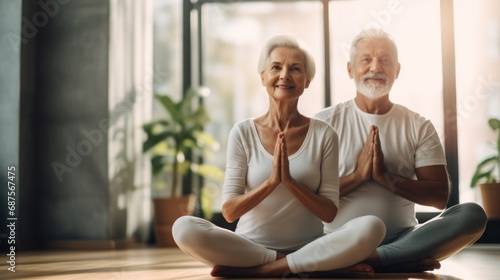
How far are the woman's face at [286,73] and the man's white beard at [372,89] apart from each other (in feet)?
1.51

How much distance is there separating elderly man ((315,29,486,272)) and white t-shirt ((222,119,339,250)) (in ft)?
1.04

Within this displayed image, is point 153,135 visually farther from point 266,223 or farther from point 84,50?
point 266,223

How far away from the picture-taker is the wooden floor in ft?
9.35

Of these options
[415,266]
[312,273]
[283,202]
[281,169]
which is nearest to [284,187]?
[283,202]

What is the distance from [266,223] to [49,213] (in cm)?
305

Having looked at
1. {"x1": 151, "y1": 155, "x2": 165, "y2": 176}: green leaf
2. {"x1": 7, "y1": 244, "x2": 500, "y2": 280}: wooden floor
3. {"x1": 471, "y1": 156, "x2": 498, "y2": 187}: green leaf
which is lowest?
{"x1": 7, "y1": 244, "x2": 500, "y2": 280}: wooden floor

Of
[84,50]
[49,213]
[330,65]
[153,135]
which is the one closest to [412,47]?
[330,65]

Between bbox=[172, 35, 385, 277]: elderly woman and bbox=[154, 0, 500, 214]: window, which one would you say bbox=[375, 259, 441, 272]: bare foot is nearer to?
bbox=[172, 35, 385, 277]: elderly woman

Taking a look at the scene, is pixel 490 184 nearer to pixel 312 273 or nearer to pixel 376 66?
pixel 376 66

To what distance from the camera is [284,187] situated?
101 inches

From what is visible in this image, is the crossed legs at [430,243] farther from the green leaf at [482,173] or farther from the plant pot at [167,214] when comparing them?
the plant pot at [167,214]

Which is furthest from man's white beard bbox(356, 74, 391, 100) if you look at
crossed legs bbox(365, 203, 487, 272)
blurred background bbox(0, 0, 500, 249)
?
blurred background bbox(0, 0, 500, 249)

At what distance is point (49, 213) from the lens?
17.0 feet
